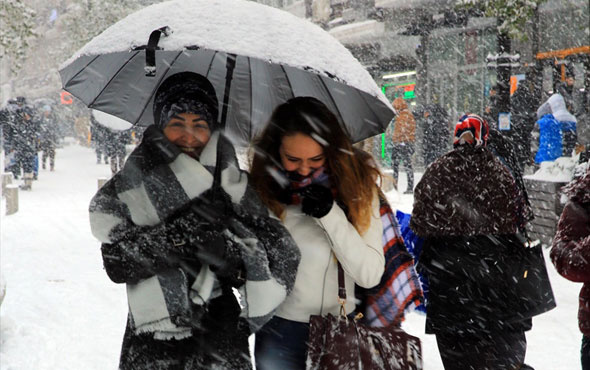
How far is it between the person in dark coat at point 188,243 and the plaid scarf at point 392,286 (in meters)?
0.42

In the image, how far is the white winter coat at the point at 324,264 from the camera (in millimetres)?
2766

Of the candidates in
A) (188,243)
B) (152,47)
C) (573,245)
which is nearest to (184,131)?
(152,47)

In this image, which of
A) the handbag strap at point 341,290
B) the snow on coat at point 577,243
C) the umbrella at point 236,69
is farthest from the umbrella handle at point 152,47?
the snow on coat at point 577,243

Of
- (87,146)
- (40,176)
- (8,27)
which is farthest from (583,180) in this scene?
(87,146)

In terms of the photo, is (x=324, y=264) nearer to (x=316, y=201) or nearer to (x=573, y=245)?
(x=316, y=201)

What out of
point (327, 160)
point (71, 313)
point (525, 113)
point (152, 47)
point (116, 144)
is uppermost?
point (152, 47)

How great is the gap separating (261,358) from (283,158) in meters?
0.92

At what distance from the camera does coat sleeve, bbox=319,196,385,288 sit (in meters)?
2.73

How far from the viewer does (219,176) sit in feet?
8.93

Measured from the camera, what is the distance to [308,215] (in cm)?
276

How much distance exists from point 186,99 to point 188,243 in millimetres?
588

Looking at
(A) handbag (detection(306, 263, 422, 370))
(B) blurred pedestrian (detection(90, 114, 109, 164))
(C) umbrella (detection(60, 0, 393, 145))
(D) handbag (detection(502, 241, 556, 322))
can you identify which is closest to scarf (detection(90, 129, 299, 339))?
(A) handbag (detection(306, 263, 422, 370))

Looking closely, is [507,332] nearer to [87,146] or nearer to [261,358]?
[261,358]

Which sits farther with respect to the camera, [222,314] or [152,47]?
[222,314]
